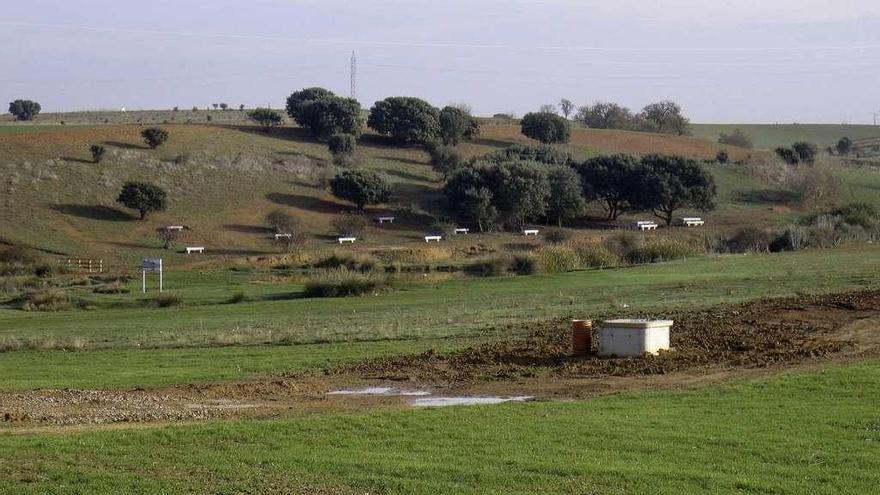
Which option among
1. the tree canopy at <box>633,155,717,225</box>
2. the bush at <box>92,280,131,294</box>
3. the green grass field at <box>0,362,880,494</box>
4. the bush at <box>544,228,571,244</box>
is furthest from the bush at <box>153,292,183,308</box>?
the tree canopy at <box>633,155,717,225</box>

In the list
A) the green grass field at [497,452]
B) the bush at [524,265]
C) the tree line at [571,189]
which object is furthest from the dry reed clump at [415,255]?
the green grass field at [497,452]

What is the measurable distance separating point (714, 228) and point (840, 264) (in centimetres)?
4351

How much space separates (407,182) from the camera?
359ft

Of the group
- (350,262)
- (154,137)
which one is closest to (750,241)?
(350,262)

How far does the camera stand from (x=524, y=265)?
64750mm

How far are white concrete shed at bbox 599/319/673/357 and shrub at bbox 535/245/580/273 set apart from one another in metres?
36.9

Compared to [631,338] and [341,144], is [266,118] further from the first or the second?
[631,338]

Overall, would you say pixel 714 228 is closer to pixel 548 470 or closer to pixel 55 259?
pixel 55 259

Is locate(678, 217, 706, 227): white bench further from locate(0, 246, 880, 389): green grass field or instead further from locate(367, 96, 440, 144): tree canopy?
locate(0, 246, 880, 389): green grass field

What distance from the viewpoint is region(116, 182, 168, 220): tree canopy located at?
89.3m

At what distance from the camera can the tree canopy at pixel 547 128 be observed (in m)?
136

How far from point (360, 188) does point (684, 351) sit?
238 feet

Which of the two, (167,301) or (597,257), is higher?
(597,257)

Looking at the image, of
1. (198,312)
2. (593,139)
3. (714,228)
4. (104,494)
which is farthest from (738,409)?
(593,139)
